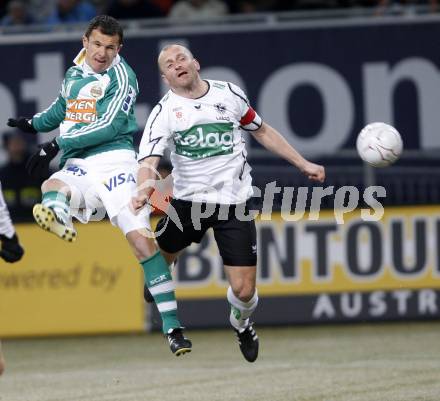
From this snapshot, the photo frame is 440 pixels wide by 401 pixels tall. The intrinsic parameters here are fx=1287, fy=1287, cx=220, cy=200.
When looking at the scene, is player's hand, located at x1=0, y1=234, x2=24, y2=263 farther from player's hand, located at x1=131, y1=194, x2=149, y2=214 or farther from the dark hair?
the dark hair

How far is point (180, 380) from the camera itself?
1195cm

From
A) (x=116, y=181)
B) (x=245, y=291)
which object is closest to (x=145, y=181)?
(x=116, y=181)

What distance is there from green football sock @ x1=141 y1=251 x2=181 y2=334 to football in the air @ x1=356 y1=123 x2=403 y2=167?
1.92 m

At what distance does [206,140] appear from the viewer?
34.0ft

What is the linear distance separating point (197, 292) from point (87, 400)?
4.85 meters

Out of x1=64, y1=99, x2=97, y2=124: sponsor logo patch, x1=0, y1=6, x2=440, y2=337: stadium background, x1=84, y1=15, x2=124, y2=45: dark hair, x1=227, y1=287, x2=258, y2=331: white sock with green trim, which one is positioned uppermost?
x1=84, y1=15, x2=124, y2=45: dark hair

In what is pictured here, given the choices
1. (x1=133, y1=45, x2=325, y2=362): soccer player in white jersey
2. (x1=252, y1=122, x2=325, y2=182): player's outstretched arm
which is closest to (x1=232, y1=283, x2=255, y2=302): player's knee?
(x1=133, y1=45, x2=325, y2=362): soccer player in white jersey

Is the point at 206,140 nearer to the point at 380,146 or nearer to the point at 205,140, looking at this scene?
the point at 205,140

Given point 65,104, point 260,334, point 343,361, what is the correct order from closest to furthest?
1. point 65,104
2. point 343,361
3. point 260,334

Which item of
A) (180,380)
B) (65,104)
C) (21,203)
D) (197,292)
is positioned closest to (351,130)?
(197,292)

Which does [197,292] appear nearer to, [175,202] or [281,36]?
[281,36]

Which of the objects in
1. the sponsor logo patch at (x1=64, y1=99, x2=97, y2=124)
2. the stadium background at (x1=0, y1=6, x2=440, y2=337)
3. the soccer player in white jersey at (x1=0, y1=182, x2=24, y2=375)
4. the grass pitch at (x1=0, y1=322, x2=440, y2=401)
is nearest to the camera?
the soccer player in white jersey at (x1=0, y1=182, x2=24, y2=375)

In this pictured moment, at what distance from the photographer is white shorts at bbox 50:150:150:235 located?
1018 cm

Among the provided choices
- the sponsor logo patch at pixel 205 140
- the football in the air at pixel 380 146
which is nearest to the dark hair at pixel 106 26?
the sponsor logo patch at pixel 205 140
